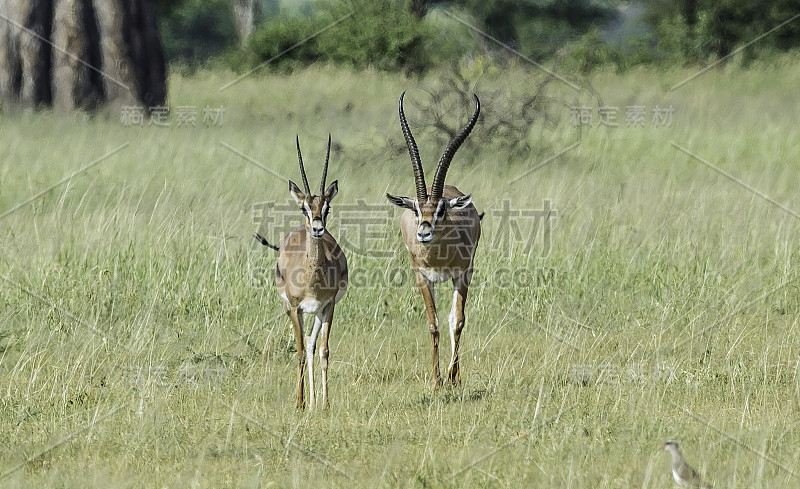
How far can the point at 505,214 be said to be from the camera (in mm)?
9523

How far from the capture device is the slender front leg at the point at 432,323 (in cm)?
624

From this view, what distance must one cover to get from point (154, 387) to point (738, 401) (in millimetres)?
3368

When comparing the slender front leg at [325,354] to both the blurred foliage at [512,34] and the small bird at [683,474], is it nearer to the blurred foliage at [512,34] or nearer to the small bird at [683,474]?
the small bird at [683,474]

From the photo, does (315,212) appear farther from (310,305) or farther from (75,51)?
(75,51)

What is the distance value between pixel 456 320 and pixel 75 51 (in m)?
12.4

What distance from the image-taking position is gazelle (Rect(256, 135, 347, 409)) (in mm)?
5664

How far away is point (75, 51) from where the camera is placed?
16.9m

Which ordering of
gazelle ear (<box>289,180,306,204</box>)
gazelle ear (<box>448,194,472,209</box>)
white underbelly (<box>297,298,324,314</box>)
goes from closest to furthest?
1. gazelle ear (<box>289,180,306,204</box>)
2. white underbelly (<box>297,298,324,314</box>)
3. gazelle ear (<box>448,194,472,209</box>)

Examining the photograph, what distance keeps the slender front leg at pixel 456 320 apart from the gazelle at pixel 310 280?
2.89 feet

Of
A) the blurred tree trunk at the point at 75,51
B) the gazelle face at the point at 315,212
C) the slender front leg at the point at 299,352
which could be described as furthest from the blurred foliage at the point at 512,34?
the gazelle face at the point at 315,212

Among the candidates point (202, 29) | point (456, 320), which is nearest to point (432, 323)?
point (456, 320)

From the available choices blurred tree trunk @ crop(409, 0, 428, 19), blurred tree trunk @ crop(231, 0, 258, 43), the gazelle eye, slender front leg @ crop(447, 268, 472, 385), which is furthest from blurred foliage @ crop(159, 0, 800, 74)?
the gazelle eye

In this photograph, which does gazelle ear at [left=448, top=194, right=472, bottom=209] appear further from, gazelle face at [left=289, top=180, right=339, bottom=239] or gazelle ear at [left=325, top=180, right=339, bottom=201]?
gazelle face at [left=289, top=180, right=339, bottom=239]

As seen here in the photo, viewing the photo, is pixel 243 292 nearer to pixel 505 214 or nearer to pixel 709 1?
pixel 505 214
